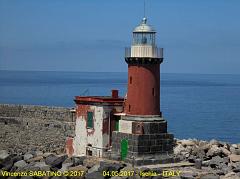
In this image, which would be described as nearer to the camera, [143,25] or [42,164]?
[42,164]

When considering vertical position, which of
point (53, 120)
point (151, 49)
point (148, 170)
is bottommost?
point (148, 170)

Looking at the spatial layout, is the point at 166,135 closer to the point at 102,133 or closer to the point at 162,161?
the point at 162,161

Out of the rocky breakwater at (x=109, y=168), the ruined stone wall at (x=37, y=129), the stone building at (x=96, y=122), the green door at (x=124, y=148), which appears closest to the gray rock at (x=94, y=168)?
the rocky breakwater at (x=109, y=168)

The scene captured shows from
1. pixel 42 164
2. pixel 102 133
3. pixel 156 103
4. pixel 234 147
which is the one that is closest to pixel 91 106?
pixel 102 133

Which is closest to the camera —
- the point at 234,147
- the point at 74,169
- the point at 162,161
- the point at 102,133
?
the point at 74,169

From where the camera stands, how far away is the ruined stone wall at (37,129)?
2781 centimetres

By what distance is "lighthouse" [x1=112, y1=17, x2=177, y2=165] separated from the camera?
19922 millimetres

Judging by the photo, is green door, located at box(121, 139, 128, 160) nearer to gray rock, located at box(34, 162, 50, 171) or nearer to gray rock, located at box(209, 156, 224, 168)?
gray rock, located at box(34, 162, 50, 171)

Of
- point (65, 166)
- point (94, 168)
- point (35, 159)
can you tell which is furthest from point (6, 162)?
point (94, 168)

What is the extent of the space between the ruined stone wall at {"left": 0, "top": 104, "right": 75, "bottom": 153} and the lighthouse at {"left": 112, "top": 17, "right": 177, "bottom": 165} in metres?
7.49

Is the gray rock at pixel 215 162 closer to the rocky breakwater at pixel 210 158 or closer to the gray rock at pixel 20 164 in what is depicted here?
the rocky breakwater at pixel 210 158

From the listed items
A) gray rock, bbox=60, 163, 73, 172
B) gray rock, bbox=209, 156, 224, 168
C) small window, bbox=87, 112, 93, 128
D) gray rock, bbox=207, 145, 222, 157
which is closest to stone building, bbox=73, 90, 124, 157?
small window, bbox=87, 112, 93, 128

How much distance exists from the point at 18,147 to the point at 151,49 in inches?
460

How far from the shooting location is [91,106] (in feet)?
71.8
